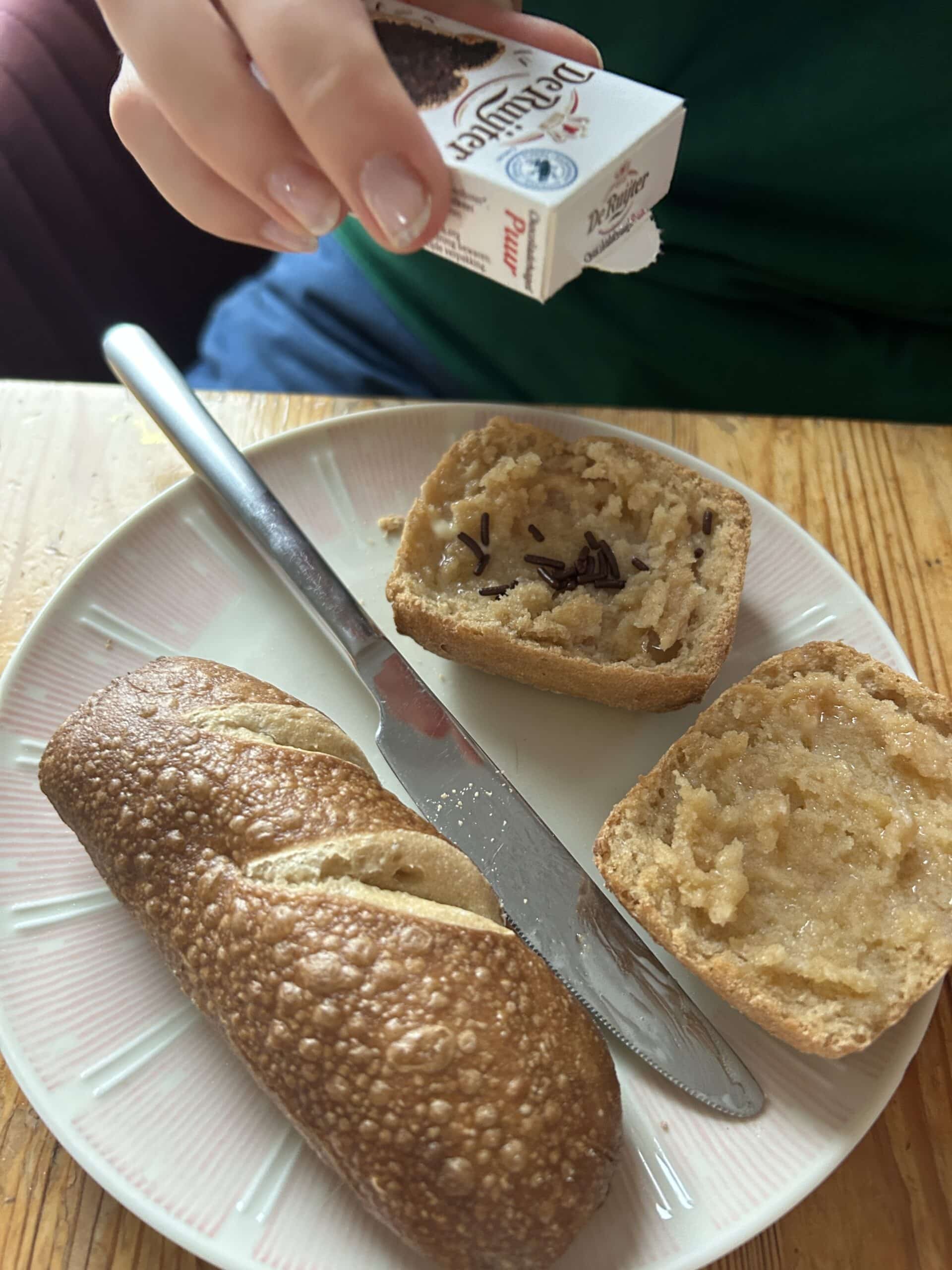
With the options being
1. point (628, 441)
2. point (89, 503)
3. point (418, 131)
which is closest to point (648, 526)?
point (628, 441)

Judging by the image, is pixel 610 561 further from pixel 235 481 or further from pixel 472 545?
pixel 235 481

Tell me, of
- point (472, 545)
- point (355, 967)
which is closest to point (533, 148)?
point (472, 545)

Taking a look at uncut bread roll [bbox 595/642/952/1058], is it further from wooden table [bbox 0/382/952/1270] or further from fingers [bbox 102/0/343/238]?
fingers [bbox 102/0/343/238]

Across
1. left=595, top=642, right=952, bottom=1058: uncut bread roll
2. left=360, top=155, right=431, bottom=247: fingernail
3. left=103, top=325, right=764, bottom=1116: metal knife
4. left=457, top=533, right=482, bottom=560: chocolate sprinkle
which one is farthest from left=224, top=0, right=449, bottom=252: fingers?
left=595, top=642, right=952, bottom=1058: uncut bread roll

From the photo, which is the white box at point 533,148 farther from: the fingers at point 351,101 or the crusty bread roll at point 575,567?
the crusty bread roll at point 575,567

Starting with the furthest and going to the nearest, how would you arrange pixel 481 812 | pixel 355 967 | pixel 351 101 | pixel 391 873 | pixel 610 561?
1. pixel 610 561
2. pixel 481 812
3. pixel 391 873
4. pixel 355 967
5. pixel 351 101
